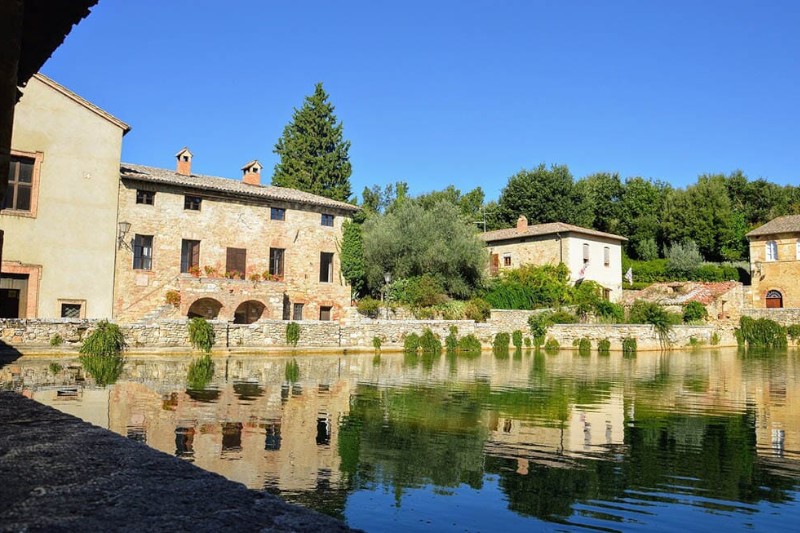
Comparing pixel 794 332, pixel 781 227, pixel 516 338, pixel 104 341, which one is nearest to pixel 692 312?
pixel 794 332

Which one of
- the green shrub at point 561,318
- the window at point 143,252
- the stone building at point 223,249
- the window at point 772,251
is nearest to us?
the stone building at point 223,249

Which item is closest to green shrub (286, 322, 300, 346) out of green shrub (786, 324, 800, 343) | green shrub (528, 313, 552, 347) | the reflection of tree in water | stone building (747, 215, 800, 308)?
the reflection of tree in water

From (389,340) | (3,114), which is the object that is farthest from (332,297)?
(3,114)

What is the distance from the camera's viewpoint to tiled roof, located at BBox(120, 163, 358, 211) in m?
29.3

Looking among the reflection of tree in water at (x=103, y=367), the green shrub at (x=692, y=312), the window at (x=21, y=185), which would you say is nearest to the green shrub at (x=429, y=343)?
the reflection of tree in water at (x=103, y=367)

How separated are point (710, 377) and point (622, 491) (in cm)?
1521

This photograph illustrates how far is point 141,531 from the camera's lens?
96.8 inches

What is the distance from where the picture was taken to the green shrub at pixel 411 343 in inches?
1169

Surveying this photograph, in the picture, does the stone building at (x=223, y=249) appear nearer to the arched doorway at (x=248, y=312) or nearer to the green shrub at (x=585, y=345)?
the arched doorway at (x=248, y=312)

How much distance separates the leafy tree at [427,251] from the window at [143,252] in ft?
41.7

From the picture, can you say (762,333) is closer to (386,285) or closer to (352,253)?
(386,285)

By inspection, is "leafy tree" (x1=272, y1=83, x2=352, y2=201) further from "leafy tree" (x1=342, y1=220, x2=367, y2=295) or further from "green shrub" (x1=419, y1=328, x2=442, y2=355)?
"green shrub" (x1=419, y1=328, x2=442, y2=355)

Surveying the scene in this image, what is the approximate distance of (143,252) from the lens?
29266mm

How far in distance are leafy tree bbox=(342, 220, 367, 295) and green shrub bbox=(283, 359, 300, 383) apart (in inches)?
480
